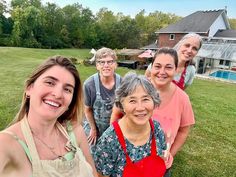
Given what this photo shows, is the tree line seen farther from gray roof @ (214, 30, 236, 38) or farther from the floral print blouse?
the floral print blouse

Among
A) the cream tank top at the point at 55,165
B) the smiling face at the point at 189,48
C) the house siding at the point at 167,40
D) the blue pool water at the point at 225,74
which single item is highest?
the smiling face at the point at 189,48

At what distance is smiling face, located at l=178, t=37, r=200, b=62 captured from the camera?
133 inches

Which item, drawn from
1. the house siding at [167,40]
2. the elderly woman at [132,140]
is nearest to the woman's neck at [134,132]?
the elderly woman at [132,140]

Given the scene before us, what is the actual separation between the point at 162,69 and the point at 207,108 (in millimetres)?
8544

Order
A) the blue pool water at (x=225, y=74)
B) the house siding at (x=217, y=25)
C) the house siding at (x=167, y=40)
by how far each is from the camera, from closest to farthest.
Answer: the blue pool water at (x=225, y=74), the house siding at (x=217, y=25), the house siding at (x=167, y=40)

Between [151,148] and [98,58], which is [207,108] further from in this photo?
[151,148]

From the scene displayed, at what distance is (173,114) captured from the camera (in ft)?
8.67

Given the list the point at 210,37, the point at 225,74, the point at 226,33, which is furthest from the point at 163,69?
the point at 226,33

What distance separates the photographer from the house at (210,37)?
29.3 metres

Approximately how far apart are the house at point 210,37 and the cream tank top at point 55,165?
28.1 m

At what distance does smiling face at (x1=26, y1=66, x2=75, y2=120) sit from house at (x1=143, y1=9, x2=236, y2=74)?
28086 millimetres

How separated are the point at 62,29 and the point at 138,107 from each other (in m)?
52.6

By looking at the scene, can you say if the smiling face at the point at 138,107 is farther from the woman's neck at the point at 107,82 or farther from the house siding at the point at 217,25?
the house siding at the point at 217,25

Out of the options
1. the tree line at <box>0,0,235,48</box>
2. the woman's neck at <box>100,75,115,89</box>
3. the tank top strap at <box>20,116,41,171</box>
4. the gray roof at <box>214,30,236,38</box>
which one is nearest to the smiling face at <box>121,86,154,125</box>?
the tank top strap at <box>20,116,41,171</box>
